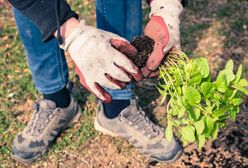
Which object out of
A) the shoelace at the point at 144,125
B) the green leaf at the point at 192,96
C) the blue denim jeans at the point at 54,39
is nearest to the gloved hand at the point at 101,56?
the green leaf at the point at 192,96

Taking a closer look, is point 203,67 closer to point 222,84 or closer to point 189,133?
point 222,84

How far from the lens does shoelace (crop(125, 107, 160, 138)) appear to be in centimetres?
272

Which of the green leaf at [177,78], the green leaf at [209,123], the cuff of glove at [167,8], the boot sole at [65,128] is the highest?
the cuff of glove at [167,8]

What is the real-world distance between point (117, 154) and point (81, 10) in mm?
1938

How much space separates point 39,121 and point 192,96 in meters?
1.33

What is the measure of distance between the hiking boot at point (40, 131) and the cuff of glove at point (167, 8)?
1.06 m

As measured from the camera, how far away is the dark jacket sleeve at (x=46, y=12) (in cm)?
195

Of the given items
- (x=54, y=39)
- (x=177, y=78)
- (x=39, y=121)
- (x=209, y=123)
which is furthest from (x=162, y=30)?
(x=39, y=121)

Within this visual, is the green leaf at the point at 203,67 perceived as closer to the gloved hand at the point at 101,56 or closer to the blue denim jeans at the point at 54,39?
the gloved hand at the point at 101,56

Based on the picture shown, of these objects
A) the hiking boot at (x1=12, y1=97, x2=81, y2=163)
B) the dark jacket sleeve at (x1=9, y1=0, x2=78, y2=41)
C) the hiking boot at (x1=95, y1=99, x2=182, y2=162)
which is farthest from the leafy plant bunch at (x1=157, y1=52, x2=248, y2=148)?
the hiking boot at (x1=12, y1=97, x2=81, y2=163)

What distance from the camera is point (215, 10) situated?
4.05 metres

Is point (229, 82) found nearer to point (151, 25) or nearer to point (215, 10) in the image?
point (151, 25)

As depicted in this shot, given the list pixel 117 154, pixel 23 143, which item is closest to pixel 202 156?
pixel 117 154

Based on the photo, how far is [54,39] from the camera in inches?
99.3
